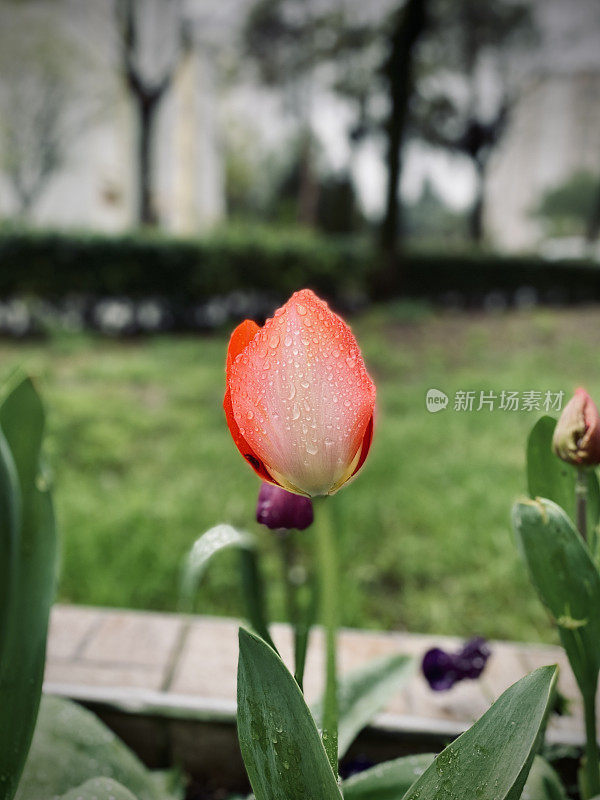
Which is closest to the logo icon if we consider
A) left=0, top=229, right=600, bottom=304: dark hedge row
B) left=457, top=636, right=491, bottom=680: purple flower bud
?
left=457, top=636, right=491, bottom=680: purple flower bud

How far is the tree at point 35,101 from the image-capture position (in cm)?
1202

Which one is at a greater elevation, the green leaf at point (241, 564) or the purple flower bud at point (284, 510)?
the purple flower bud at point (284, 510)

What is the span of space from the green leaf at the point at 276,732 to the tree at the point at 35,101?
13.9 m

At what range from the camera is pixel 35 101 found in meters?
13.0

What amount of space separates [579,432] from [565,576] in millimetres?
131

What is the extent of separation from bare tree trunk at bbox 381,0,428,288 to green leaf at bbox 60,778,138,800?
7.45m

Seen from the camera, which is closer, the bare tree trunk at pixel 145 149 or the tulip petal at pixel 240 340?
the tulip petal at pixel 240 340

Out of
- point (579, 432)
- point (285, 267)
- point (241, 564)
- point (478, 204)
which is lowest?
point (478, 204)

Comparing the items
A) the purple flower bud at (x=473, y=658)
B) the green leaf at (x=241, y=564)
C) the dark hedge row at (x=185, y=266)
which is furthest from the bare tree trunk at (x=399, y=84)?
the green leaf at (x=241, y=564)

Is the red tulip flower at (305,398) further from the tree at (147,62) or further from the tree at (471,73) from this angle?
the tree at (471,73)

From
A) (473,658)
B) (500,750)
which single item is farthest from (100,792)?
(473,658)

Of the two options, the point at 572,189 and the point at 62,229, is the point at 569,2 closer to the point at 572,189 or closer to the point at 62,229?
the point at 62,229

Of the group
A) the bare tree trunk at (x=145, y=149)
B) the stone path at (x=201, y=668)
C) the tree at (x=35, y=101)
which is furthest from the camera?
the tree at (x=35, y=101)

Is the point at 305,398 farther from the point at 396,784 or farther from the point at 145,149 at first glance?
the point at 145,149
